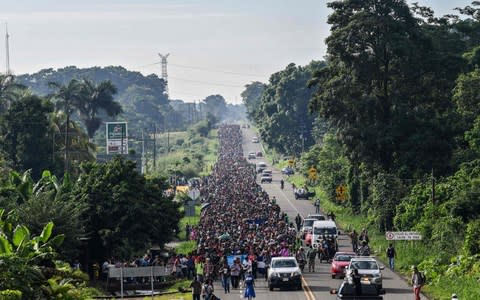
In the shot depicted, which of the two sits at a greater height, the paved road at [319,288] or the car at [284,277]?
the car at [284,277]

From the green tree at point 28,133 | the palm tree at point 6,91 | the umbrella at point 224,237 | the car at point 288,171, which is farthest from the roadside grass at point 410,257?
the car at point 288,171

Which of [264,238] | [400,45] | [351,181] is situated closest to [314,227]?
[264,238]

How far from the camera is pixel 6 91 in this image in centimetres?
9688

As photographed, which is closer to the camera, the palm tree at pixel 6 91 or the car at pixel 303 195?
the palm tree at pixel 6 91

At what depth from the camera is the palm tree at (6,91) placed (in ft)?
315

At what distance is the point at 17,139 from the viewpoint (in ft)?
248

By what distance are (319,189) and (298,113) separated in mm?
47733

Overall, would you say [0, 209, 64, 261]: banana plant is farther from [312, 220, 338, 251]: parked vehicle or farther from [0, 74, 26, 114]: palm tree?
[0, 74, 26, 114]: palm tree

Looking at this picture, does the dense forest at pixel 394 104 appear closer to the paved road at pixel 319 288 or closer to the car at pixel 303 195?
the paved road at pixel 319 288

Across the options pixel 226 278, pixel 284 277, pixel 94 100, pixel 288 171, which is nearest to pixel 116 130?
pixel 94 100

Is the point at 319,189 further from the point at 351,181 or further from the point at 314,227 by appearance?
the point at 314,227

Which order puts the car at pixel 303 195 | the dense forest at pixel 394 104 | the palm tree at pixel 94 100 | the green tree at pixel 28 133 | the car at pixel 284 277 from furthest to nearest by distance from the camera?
the palm tree at pixel 94 100, the car at pixel 303 195, the green tree at pixel 28 133, the dense forest at pixel 394 104, the car at pixel 284 277

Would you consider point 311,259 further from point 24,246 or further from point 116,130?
point 116,130

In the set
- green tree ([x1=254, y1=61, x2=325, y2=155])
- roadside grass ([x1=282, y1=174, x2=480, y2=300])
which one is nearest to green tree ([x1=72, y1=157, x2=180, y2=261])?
roadside grass ([x1=282, y1=174, x2=480, y2=300])
